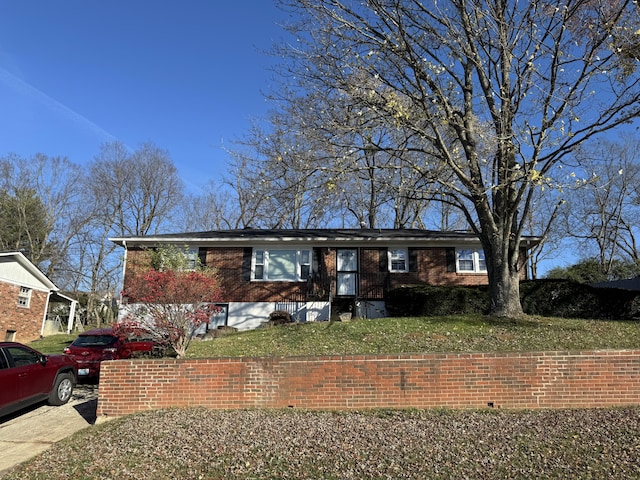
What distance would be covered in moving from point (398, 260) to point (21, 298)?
63.3 feet

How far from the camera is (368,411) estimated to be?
694 cm

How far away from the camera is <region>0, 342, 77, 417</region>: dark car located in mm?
7898

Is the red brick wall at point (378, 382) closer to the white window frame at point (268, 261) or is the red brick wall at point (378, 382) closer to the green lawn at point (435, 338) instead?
the green lawn at point (435, 338)

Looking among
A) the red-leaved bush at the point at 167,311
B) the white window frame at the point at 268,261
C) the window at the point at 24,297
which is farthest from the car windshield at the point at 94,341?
the window at the point at 24,297

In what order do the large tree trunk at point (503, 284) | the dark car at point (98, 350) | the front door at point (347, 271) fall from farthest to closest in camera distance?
the front door at point (347, 271)
the large tree trunk at point (503, 284)
the dark car at point (98, 350)

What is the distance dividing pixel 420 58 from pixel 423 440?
9.37m

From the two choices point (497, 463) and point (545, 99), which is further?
point (545, 99)

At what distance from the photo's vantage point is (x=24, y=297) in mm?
23219

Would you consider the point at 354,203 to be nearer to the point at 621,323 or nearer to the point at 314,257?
the point at 314,257

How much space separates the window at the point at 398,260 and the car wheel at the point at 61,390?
43.0 feet

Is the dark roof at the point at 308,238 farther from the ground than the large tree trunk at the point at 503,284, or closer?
farther from the ground

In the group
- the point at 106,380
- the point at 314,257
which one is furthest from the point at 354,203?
the point at 106,380

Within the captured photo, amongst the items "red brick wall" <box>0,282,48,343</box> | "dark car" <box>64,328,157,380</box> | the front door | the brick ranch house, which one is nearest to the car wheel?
"dark car" <box>64,328,157,380</box>

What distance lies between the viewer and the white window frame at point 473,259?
19.4 meters
